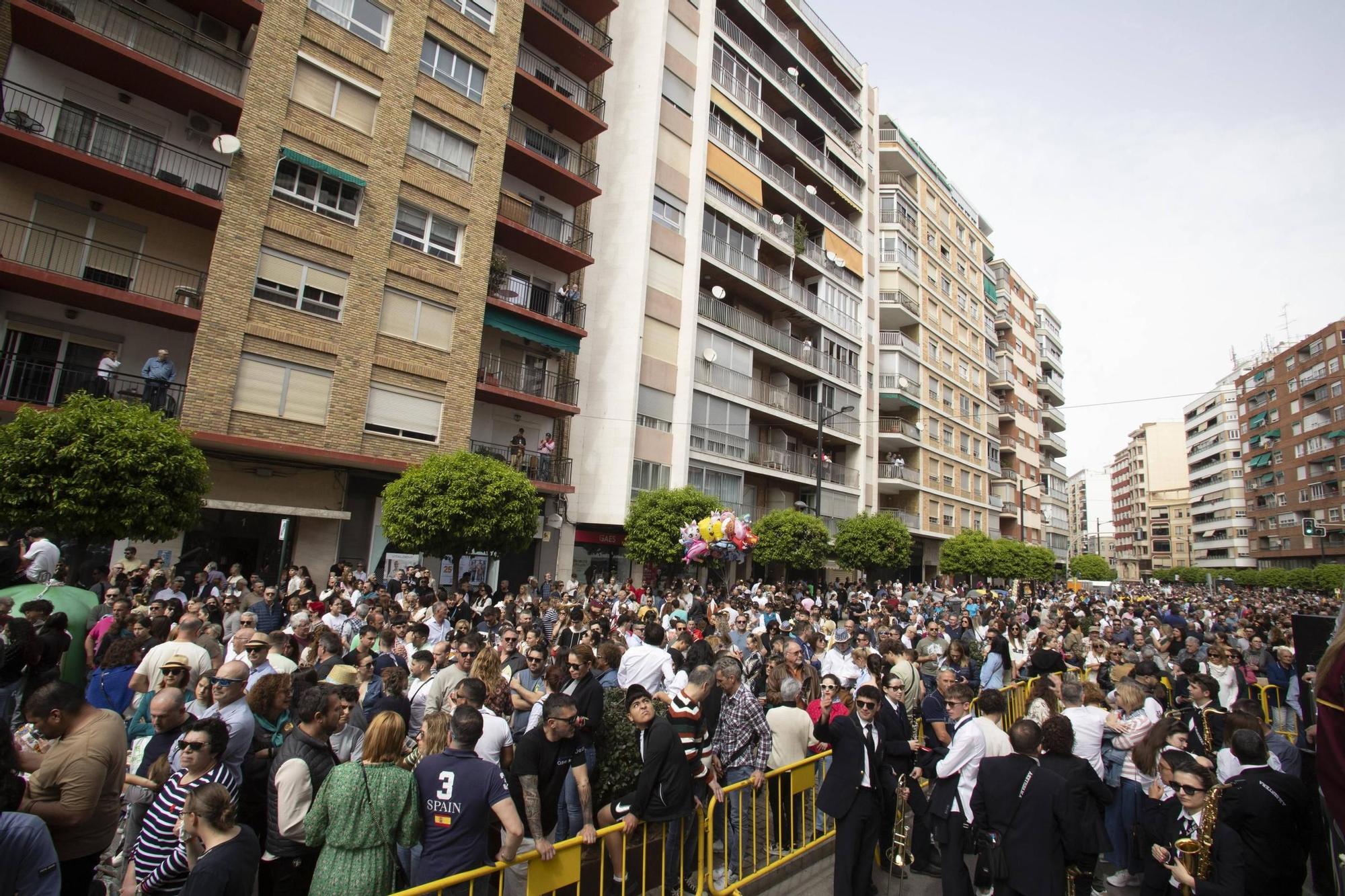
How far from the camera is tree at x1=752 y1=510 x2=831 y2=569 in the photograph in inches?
1008

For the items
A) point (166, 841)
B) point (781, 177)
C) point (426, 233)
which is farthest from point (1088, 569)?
point (166, 841)

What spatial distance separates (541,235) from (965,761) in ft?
70.5

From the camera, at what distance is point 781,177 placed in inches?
1318

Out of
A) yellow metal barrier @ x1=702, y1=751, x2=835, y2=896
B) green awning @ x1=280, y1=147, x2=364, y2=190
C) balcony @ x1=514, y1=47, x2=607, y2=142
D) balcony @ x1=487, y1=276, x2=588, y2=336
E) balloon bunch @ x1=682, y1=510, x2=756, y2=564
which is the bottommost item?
yellow metal barrier @ x1=702, y1=751, x2=835, y2=896

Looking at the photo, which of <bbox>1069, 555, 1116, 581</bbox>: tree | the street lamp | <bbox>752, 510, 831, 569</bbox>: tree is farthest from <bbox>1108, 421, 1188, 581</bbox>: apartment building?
<bbox>752, 510, 831, 569</bbox>: tree

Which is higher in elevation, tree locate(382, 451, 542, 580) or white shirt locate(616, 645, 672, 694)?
tree locate(382, 451, 542, 580)

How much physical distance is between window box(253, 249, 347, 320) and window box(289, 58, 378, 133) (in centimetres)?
430

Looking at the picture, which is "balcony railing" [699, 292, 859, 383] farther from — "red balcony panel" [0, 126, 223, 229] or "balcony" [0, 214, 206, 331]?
"balcony" [0, 214, 206, 331]

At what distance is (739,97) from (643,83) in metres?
5.62

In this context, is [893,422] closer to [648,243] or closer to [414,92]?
[648,243]

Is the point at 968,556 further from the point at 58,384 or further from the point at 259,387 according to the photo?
the point at 58,384

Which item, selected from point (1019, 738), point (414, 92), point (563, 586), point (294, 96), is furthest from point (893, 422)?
point (1019, 738)

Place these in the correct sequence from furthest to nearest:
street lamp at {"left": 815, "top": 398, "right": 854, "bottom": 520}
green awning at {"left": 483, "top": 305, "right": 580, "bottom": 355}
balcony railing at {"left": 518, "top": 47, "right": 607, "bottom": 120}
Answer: street lamp at {"left": 815, "top": 398, "right": 854, "bottom": 520}, balcony railing at {"left": 518, "top": 47, "right": 607, "bottom": 120}, green awning at {"left": 483, "top": 305, "right": 580, "bottom": 355}

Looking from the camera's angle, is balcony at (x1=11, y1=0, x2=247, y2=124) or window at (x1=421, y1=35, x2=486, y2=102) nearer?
balcony at (x1=11, y1=0, x2=247, y2=124)
